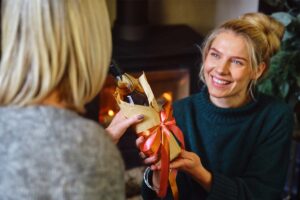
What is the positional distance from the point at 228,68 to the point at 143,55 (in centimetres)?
109

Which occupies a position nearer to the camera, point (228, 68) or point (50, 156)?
point (50, 156)

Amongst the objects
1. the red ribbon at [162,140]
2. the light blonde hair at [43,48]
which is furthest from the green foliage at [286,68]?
the light blonde hair at [43,48]

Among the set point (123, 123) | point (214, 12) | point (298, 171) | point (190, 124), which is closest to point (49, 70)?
point (123, 123)

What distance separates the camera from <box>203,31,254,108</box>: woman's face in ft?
4.43

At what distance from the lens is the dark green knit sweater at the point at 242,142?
1.33 meters

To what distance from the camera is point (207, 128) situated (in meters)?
1.40

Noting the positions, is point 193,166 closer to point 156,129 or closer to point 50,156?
point 156,129

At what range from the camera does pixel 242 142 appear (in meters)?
1.37

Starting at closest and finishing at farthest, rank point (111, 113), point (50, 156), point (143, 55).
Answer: point (50, 156) < point (143, 55) < point (111, 113)

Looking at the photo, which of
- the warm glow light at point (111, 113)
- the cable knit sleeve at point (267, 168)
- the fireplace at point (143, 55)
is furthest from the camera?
the warm glow light at point (111, 113)

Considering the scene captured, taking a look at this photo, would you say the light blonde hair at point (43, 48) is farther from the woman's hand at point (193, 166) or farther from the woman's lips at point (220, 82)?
the woman's lips at point (220, 82)

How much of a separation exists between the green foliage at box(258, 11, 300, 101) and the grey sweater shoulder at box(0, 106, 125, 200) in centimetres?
140

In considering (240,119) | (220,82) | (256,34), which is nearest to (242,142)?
(240,119)

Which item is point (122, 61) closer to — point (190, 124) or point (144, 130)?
point (190, 124)
